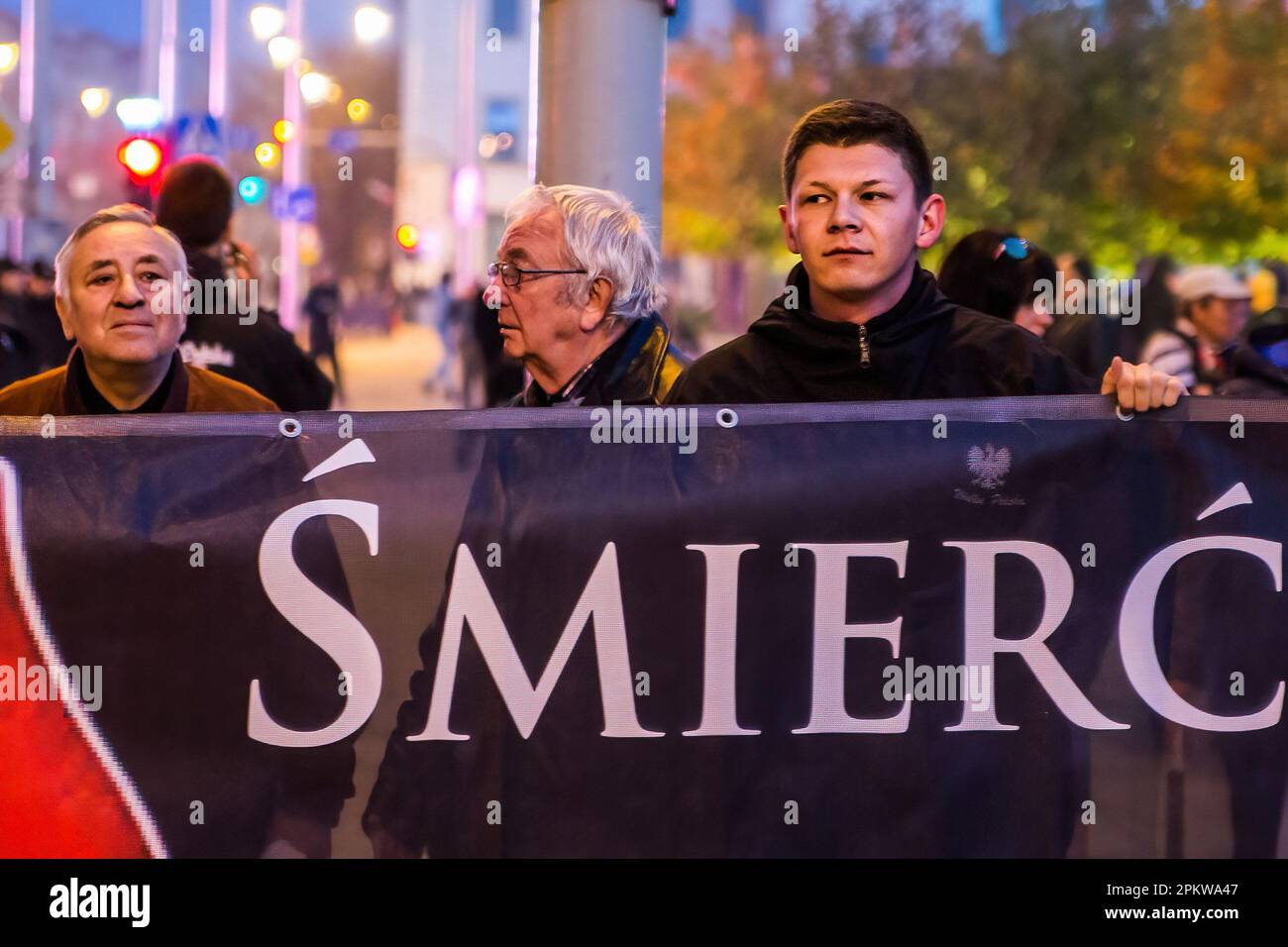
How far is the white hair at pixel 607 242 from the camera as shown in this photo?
181 inches

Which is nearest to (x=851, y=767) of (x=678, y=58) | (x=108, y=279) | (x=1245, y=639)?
(x=1245, y=639)

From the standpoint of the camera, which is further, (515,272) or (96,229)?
(96,229)

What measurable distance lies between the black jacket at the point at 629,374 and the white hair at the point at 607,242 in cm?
5

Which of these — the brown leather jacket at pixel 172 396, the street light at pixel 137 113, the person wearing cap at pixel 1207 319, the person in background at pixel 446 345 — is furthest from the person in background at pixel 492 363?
the person in background at pixel 446 345

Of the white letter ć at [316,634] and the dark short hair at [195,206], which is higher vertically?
the dark short hair at [195,206]

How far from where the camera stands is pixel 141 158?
1498 centimetres

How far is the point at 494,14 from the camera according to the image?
242ft

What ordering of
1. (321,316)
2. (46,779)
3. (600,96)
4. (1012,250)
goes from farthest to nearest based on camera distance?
(321,316) < (600,96) < (1012,250) < (46,779)

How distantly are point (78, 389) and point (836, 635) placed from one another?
6.28 feet

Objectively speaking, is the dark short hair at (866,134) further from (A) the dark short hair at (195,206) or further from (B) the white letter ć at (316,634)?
(A) the dark short hair at (195,206)

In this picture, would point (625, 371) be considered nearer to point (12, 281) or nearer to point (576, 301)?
point (576, 301)

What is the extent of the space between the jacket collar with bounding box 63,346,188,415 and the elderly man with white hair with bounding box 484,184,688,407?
76 centimetres

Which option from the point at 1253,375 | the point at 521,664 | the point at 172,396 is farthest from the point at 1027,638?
the point at 172,396
